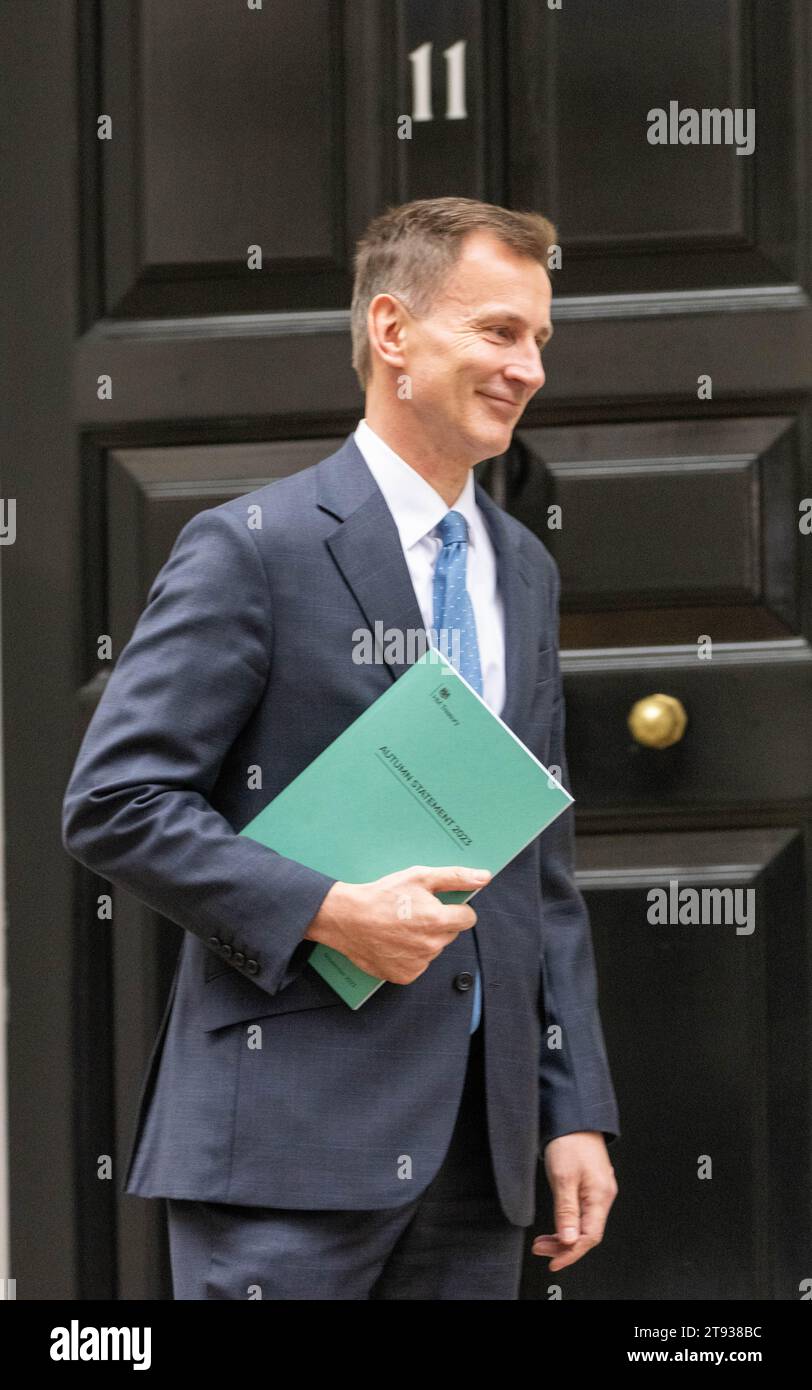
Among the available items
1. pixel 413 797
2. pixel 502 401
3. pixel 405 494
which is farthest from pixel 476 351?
pixel 413 797

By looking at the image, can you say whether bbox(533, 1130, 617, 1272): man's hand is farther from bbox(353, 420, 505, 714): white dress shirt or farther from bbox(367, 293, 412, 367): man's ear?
bbox(367, 293, 412, 367): man's ear

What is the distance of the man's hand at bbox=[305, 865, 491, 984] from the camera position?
71.9 inches

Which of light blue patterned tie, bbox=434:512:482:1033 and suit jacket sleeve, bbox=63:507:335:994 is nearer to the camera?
suit jacket sleeve, bbox=63:507:335:994

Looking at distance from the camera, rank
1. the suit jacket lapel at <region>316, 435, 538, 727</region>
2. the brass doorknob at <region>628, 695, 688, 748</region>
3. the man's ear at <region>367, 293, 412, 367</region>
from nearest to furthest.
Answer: the suit jacket lapel at <region>316, 435, 538, 727</region> < the man's ear at <region>367, 293, 412, 367</region> < the brass doorknob at <region>628, 695, 688, 748</region>

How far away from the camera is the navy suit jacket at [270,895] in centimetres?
186

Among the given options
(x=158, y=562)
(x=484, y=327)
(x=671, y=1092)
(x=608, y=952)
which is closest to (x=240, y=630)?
(x=484, y=327)

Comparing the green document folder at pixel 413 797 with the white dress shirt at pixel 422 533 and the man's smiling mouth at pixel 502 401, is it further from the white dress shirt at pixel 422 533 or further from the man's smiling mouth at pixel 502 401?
the man's smiling mouth at pixel 502 401

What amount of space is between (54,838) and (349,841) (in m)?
0.88

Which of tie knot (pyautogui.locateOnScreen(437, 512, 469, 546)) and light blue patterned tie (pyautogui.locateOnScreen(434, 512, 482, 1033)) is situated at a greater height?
tie knot (pyautogui.locateOnScreen(437, 512, 469, 546))

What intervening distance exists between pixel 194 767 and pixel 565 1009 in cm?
61

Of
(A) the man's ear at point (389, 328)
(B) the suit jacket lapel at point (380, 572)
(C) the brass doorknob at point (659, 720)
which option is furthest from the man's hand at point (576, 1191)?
(A) the man's ear at point (389, 328)

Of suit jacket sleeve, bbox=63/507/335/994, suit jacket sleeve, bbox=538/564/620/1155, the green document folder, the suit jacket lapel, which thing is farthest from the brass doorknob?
suit jacket sleeve, bbox=63/507/335/994

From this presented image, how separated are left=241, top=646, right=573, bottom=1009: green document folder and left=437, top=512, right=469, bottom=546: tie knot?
0.21 meters

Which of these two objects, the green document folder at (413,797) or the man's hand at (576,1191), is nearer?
the green document folder at (413,797)
